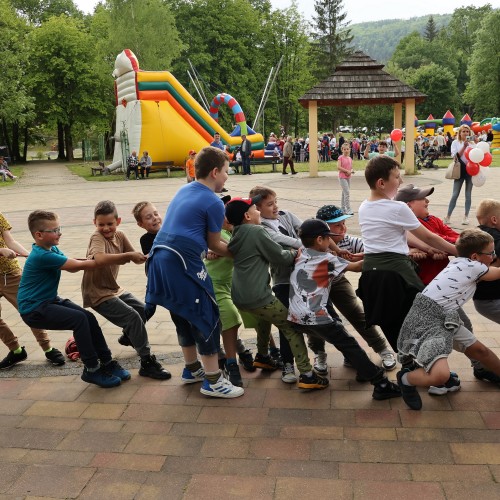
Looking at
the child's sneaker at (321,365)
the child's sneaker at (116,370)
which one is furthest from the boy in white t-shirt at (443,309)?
the child's sneaker at (116,370)

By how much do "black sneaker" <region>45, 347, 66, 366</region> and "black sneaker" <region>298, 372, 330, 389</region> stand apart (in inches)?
83.3

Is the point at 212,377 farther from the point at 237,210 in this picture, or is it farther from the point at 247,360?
the point at 237,210

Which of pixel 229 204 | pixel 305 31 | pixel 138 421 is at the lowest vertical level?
pixel 138 421

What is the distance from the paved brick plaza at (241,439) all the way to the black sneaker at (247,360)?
10 centimetres

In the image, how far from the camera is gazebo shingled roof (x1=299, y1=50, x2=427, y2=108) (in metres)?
23.0

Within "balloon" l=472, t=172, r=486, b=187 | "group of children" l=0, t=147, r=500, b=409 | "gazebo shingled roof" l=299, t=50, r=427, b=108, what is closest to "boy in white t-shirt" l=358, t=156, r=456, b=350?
"group of children" l=0, t=147, r=500, b=409

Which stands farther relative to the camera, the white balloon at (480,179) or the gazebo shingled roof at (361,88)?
the gazebo shingled roof at (361,88)

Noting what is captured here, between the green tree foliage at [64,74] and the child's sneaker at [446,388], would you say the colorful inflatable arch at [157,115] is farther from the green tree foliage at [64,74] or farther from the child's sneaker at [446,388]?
the child's sneaker at [446,388]

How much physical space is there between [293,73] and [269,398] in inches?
2232

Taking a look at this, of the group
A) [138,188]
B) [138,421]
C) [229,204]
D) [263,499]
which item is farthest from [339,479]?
[138,188]

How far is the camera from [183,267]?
392 centimetres

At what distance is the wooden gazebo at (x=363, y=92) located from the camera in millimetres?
23000

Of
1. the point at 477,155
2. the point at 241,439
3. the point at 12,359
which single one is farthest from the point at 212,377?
the point at 477,155

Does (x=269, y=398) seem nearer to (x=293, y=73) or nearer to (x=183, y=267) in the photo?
(x=183, y=267)
